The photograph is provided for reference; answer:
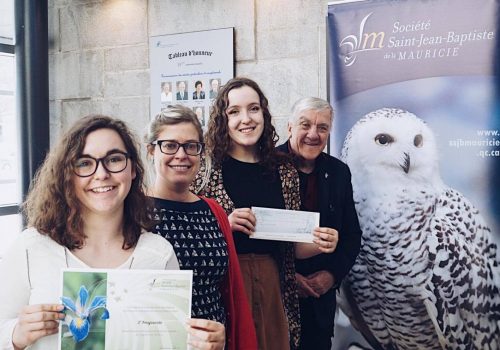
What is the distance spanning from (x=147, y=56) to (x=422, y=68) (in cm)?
202

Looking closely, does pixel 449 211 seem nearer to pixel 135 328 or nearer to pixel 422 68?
pixel 422 68

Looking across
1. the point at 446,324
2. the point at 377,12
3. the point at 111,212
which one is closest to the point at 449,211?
the point at 446,324

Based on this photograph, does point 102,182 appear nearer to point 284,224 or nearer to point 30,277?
point 30,277

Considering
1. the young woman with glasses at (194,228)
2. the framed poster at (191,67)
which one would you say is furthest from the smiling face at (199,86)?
the young woman with glasses at (194,228)

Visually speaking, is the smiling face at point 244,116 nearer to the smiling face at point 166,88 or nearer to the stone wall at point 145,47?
the stone wall at point 145,47

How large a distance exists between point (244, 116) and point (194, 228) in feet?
2.55

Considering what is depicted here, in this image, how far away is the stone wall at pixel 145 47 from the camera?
3406 millimetres

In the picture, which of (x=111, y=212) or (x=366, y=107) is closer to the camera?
(x=111, y=212)

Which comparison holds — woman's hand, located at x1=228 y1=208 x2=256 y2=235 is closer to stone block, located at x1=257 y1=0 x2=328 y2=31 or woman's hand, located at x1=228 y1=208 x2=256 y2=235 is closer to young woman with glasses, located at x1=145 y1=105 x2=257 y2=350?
young woman with glasses, located at x1=145 y1=105 x2=257 y2=350

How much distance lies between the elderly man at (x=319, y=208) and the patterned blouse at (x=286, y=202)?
15 centimetres

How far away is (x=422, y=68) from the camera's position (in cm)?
283

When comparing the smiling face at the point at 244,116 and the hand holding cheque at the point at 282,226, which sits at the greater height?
the smiling face at the point at 244,116

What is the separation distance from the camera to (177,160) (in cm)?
167

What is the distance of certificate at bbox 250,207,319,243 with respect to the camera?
2.20 meters
